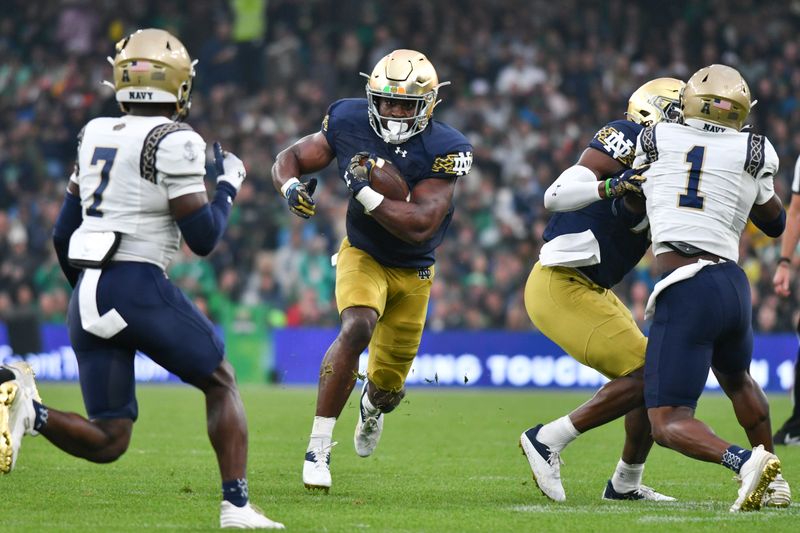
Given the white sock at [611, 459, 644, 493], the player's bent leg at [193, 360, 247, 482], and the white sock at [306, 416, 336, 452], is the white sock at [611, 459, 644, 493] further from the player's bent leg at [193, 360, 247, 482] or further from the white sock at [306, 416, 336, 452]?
the player's bent leg at [193, 360, 247, 482]

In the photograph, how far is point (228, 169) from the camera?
5.16 meters

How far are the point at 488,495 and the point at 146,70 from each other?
8.87 feet

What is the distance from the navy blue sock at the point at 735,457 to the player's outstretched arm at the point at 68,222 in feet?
9.19

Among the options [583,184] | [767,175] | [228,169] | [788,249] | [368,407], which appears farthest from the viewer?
[788,249]

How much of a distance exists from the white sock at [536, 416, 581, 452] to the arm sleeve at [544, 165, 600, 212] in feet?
3.36

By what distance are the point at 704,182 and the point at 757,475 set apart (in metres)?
1.30

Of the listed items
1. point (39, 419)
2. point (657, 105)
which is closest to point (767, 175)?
point (657, 105)

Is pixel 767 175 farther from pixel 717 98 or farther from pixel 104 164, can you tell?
pixel 104 164

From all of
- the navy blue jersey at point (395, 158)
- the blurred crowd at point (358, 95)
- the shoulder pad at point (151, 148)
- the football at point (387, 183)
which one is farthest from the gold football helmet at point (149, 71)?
the blurred crowd at point (358, 95)

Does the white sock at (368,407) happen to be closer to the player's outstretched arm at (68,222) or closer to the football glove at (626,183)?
the football glove at (626,183)

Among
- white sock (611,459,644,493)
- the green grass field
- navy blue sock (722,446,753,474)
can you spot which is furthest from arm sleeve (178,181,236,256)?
white sock (611,459,644,493)

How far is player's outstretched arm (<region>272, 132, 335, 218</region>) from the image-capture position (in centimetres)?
634

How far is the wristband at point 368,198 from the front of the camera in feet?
21.0

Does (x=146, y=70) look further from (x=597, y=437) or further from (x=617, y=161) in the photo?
(x=597, y=437)
